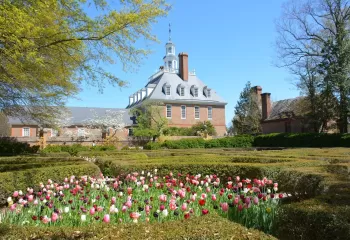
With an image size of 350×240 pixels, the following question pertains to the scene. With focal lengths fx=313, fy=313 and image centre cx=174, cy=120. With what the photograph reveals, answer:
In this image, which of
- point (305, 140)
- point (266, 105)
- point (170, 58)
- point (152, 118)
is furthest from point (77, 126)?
point (305, 140)

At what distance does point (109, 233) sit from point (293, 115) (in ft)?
120

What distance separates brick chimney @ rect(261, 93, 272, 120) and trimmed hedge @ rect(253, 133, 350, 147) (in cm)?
1071

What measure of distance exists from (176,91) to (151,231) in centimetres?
4184

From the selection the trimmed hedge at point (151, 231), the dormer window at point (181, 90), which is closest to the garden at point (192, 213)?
the trimmed hedge at point (151, 231)

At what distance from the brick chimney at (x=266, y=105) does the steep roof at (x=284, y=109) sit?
1.49 feet

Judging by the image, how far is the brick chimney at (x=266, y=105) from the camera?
40334mm

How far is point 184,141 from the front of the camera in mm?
27875

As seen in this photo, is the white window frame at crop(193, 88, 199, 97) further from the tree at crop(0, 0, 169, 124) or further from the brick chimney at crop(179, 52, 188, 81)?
the tree at crop(0, 0, 169, 124)

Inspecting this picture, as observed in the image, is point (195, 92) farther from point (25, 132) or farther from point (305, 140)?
point (25, 132)

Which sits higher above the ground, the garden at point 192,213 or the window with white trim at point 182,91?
the window with white trim at point 182,91

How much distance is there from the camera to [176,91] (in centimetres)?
4419

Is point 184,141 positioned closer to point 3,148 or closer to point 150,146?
point 150,146

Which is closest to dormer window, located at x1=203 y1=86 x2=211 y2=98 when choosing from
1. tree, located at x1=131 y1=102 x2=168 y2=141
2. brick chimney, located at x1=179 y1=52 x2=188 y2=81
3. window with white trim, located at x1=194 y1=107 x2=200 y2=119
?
window with white trim, located at x1=194 y1=107 x2=200 y2=119

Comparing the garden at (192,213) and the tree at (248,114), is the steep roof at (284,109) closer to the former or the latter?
the tree at (248,114)
